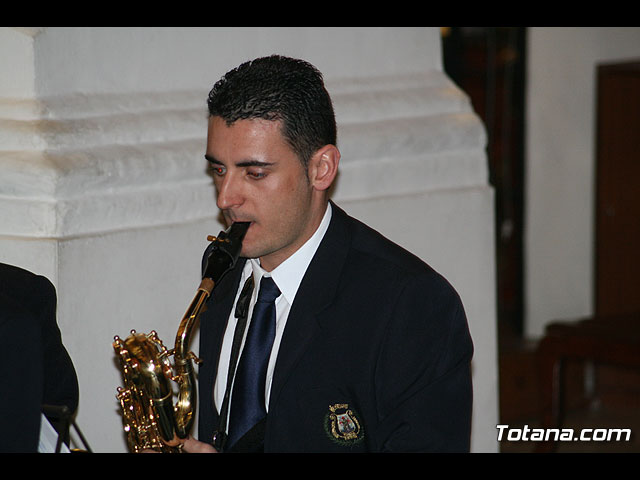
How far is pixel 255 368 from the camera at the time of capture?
246 cm

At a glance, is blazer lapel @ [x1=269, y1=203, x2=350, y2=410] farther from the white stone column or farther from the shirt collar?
the white stone column

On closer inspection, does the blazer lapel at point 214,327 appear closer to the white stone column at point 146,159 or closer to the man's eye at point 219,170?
the white stone column at point 146,159

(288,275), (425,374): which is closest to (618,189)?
(288,275)

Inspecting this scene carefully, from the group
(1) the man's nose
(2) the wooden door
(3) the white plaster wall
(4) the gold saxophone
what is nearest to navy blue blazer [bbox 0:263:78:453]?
(4) the gold saxophone

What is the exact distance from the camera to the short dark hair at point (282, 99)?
2.29 meters

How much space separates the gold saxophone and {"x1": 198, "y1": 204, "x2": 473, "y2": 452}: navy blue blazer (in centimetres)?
23

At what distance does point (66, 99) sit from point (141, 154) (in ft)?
0.87

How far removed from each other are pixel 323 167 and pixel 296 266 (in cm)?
28

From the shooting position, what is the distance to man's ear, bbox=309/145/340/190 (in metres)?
2.38
